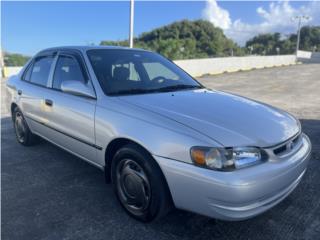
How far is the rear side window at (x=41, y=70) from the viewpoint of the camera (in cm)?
429

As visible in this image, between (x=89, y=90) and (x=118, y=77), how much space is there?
39 cm

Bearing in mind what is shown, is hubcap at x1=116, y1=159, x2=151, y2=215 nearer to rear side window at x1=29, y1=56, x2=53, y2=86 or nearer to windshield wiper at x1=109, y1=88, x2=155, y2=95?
windshield wiper at x1=109, y1=88, x2=155, y2=95

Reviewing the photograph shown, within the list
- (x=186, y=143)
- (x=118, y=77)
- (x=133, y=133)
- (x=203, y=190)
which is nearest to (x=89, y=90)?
(x=118, y=77)

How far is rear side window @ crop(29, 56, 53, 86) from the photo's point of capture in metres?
4.29

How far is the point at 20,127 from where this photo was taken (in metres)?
5.07

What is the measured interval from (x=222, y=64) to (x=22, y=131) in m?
20.7

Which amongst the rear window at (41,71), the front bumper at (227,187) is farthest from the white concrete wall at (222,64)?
the front bumper at (227,187)

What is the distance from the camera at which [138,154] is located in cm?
268

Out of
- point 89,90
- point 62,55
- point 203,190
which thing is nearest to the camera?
point 203,190

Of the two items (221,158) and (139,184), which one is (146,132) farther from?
(221,158)

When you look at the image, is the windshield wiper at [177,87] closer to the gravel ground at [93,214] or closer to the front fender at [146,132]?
the front fender at [146,132]

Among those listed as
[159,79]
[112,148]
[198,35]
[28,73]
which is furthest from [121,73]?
[198,35]

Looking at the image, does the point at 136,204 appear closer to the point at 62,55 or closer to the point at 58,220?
the point at 58,220

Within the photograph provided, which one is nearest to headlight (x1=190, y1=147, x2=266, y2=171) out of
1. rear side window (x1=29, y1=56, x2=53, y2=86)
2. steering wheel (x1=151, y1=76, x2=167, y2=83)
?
steering wheel (x1=151, y1=76, x2=167, y2=83)
